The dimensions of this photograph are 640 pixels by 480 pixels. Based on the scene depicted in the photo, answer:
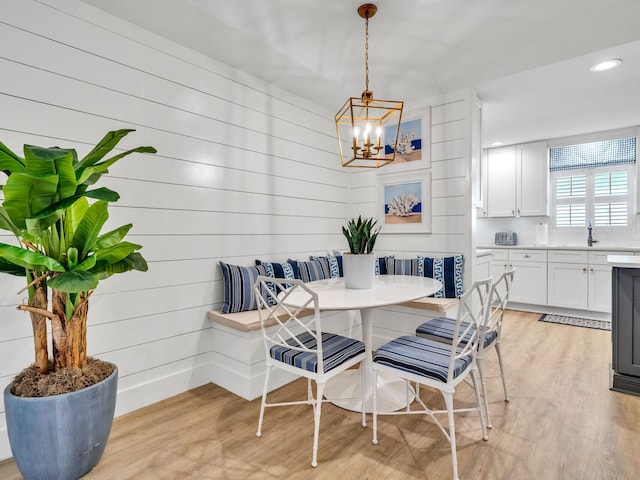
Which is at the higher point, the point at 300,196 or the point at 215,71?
the point at 215,71

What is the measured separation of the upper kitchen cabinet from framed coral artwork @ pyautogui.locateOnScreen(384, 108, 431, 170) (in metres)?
2.60

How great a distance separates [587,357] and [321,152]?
324 centimetres

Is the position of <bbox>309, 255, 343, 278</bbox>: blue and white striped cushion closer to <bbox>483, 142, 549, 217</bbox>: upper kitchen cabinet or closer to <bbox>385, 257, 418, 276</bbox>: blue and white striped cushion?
<bbox>385, 257, 418, 276</bbox>: blue and white striped cushion

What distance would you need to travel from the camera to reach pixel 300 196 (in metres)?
3.53

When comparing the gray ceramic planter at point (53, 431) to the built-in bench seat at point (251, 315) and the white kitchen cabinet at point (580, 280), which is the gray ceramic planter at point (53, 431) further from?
the white kitchen cabinet at point (580, 280)

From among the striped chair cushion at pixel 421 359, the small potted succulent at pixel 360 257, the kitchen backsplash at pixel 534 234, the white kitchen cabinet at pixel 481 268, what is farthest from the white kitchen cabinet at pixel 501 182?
the striped chair cushion at pixel 421 359

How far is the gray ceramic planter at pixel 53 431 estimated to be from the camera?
149 centimetres

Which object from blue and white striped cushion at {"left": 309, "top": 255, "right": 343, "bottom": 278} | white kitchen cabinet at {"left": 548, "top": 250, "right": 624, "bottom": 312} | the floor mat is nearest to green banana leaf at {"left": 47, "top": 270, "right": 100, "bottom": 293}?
blue and white striped cushion at {"left": 309, "top": 255, "right": 343, "bottom": 278}

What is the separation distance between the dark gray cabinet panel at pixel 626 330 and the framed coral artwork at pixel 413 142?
1827 millimetres

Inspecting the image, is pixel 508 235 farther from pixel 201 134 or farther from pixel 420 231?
pixel 201 134

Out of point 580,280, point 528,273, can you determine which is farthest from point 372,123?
point 580,280

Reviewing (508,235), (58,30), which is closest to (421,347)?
(58,30)

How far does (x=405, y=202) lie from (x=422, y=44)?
1.53 m

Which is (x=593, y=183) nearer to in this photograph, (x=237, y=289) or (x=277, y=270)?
(x=277, y=270)
